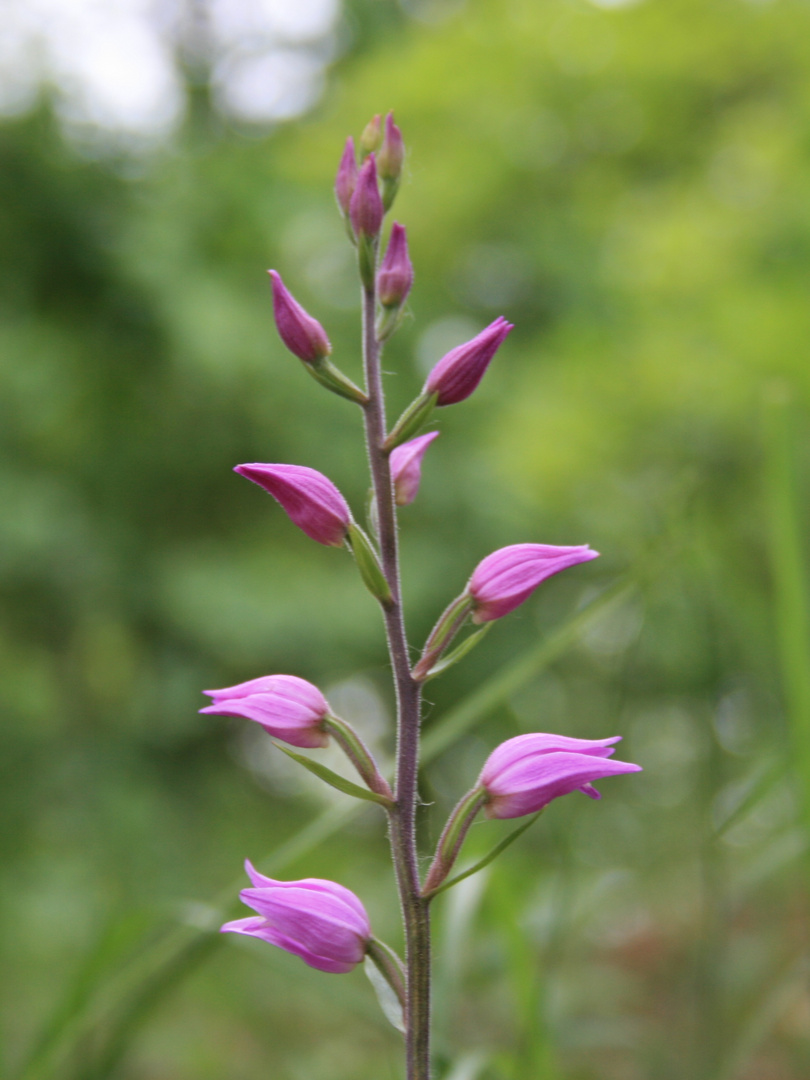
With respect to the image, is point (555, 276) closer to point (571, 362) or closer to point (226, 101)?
point (571, 362)

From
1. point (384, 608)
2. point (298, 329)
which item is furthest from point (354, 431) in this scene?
point (384, 608)

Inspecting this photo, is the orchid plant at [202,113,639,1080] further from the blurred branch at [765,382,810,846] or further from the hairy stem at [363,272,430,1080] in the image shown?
the blurred branch at [765,382,810,846]

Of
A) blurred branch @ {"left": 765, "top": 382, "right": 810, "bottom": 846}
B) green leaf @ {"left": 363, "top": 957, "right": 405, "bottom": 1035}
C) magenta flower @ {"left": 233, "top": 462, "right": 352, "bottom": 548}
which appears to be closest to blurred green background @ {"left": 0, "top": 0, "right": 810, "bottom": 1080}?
blurred branch @ {"left": 765, "top": 382, "right": 810, "bottom": 846}

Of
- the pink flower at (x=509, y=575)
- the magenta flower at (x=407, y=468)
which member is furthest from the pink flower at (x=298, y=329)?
the pink flower at (x=509, y=575)

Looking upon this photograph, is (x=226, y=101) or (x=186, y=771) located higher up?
(x=226, y=101)

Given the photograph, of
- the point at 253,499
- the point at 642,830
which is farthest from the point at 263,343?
the point at 642,830

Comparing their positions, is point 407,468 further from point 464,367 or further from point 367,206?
point 367,206

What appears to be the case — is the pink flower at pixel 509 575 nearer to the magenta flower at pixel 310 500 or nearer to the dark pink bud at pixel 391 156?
the magenta flower at pixel 310 500
